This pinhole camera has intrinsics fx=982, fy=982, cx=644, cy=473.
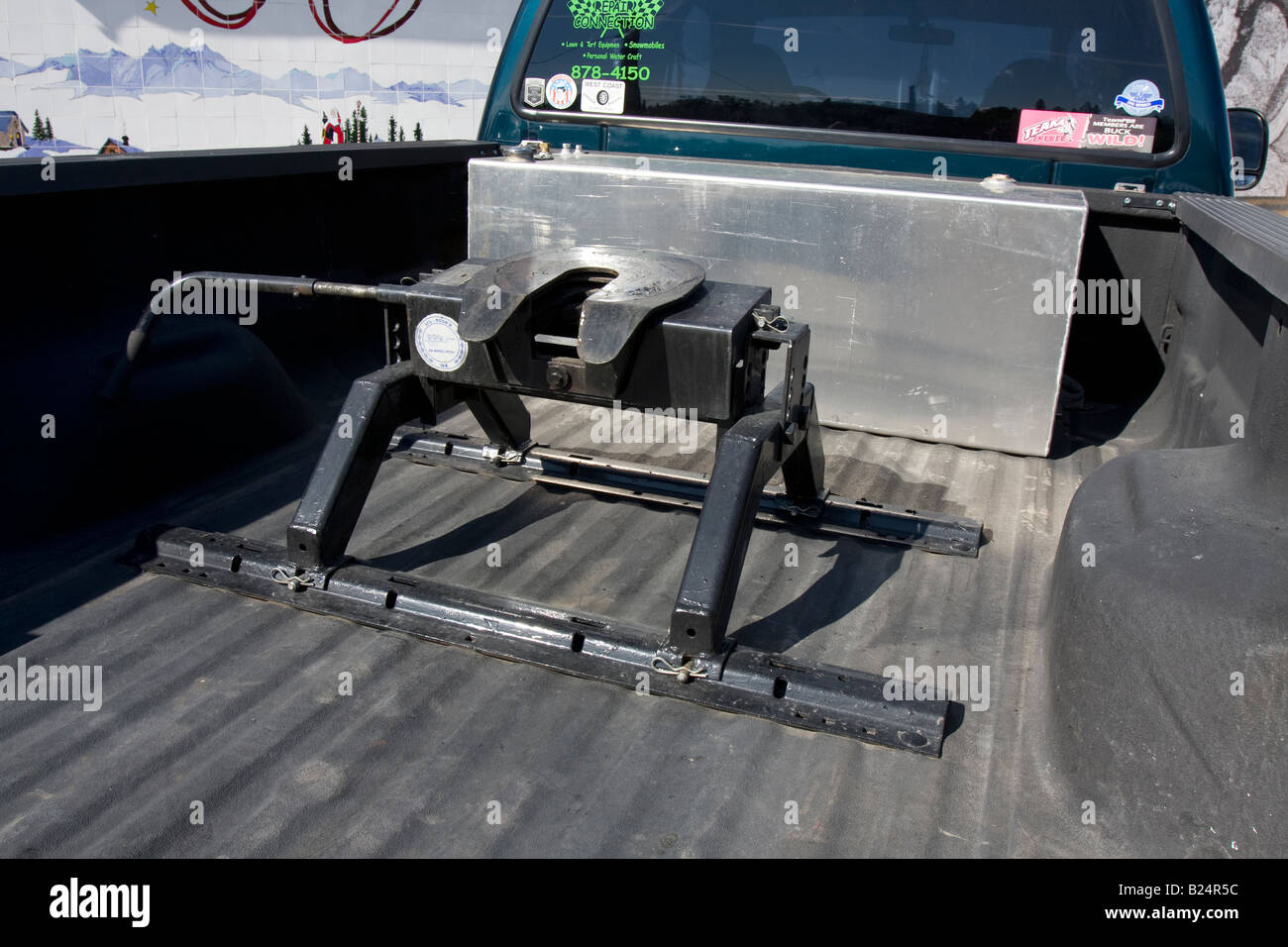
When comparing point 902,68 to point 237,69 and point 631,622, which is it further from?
point 237,69

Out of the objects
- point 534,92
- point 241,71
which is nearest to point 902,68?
point 534,92

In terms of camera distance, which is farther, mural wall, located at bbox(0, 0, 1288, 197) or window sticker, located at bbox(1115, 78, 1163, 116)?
mural wall, located at bbox(0, 0, 1288, 197)

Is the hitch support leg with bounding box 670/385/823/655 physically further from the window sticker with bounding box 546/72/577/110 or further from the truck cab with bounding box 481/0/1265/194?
the window sticker with bounding box 546/72/577/110

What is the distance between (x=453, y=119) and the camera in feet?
41.1

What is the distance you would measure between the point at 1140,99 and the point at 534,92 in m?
2.12

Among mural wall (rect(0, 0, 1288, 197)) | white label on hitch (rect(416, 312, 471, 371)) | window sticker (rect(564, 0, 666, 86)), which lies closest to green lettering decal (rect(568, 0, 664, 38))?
window sticker (rect(564, 0, 666, 86))

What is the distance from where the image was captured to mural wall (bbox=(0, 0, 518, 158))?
12.3 metres

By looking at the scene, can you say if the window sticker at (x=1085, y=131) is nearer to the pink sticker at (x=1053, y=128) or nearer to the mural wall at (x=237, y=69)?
the pink sticker at (x=1053, y=128)

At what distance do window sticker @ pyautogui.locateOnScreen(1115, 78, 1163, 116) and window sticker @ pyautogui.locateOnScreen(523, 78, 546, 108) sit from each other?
2.01 metres

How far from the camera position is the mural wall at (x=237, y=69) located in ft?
40.4

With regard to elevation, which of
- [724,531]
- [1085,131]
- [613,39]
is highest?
[613,39]

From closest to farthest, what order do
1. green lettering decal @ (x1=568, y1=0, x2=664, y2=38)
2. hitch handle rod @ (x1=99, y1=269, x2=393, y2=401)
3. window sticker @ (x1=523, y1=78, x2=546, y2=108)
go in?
hitch handle rod @ (x1=99, y1=269, x2=393, y2=401) → green lettering decal @ (x1=568, y1=0, x2=664, y2=38) → window sticker @ (x1=523, y1=78, x2=546, y2=108)

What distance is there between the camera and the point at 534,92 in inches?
149

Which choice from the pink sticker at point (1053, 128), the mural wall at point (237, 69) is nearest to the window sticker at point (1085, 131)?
the pink sticker at point (1053, 128)
